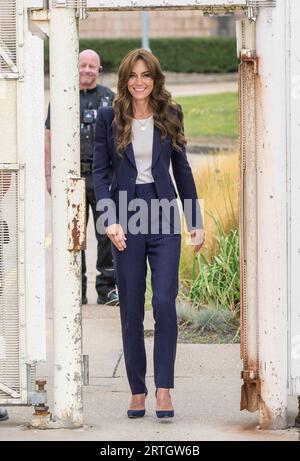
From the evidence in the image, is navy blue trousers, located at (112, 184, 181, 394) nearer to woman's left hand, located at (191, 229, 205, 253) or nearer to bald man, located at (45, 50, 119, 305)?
woman's left hand, located at (191, 229, 205, 253)

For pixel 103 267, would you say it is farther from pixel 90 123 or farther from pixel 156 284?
pixel 156 284

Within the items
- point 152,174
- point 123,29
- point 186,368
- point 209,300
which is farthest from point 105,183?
point 123,29

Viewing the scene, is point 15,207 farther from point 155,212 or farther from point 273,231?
point 273,231

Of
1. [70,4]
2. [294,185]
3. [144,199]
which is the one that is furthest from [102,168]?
[294,185]

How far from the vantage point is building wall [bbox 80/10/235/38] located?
142 ft

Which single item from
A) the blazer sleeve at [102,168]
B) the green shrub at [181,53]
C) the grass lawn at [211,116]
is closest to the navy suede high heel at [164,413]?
the blazer sleeve at [102,168]

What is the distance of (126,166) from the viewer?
20.6 ft

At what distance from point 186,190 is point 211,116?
19191mm

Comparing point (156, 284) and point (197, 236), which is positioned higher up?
point (197, 236)

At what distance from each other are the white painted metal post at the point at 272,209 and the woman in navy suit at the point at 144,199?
521 mm

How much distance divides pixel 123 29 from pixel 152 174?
38.2 metres

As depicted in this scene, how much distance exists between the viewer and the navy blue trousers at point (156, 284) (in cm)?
627

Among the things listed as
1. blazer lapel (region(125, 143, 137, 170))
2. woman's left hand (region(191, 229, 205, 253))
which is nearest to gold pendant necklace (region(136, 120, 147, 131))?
blazer lapel (region(125, 143, 137, 170))

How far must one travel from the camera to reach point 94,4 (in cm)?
586
